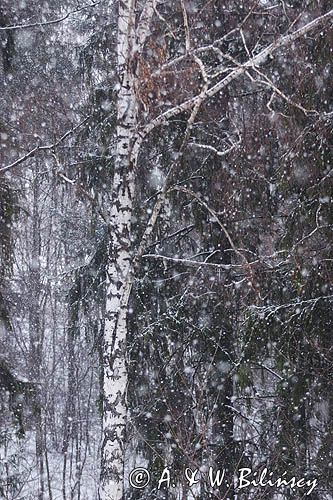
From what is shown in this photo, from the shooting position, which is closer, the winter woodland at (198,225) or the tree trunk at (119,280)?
the tree trunk at (119,280)

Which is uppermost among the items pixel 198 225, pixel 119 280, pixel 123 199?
pixel 198 225

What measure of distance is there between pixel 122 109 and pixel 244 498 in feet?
14.2

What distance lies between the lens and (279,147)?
244 inches

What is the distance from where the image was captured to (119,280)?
437cm

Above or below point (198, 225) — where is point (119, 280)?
below

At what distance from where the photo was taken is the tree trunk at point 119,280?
426cm

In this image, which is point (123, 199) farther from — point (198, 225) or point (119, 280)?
point (198, 225)

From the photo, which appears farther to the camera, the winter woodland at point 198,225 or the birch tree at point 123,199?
the winter woodland at point 198,225

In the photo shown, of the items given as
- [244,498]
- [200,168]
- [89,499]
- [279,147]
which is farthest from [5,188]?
[89,499]

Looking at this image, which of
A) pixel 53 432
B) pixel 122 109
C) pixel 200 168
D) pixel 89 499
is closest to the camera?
pixel 122 109

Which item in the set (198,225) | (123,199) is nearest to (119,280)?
(123,199)

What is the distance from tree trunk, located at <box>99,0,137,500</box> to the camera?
14.0 feet

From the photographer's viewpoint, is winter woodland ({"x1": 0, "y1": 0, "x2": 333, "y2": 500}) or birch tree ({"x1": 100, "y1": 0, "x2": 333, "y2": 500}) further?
winter woodland ({"x1": 0, "y1": 0, "x2": 333, "y2": 500})

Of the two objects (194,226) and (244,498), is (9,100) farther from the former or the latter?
(244,498)
